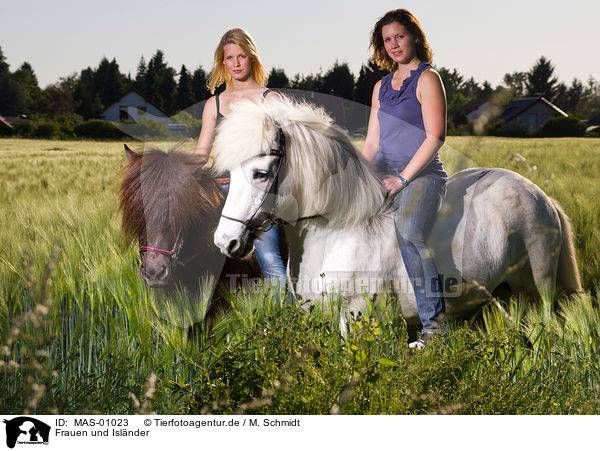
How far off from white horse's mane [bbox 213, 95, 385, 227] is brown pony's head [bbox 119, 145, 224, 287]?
1.13 feet

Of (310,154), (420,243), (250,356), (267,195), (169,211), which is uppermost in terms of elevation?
(310,154)

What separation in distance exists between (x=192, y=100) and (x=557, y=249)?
2.62 meters

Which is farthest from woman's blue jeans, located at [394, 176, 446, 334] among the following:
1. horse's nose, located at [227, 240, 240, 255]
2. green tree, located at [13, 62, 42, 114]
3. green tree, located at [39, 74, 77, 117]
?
green tree, located at [13, 62, 42, 114]

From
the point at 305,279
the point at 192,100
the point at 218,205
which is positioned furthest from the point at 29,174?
the point at 305,279

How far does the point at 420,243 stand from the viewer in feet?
8.27

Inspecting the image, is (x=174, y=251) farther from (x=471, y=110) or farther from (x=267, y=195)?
(x=471, y=110)

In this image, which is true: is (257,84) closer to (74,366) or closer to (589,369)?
(74,366)

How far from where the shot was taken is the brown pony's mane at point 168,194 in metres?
2.63

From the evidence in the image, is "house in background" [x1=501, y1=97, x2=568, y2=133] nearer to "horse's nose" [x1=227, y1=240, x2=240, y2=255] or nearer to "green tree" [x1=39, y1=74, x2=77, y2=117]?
"horse's nose" [x1=227, y1=240, x2=240, y2=255]

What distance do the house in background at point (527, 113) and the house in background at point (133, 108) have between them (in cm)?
267

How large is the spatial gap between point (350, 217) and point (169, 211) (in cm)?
99

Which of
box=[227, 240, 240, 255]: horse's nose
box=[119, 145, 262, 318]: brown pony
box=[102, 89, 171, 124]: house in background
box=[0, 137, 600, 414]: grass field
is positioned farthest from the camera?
box=[102, 89, 171, 124]: house in background

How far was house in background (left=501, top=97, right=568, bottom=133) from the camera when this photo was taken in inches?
168
